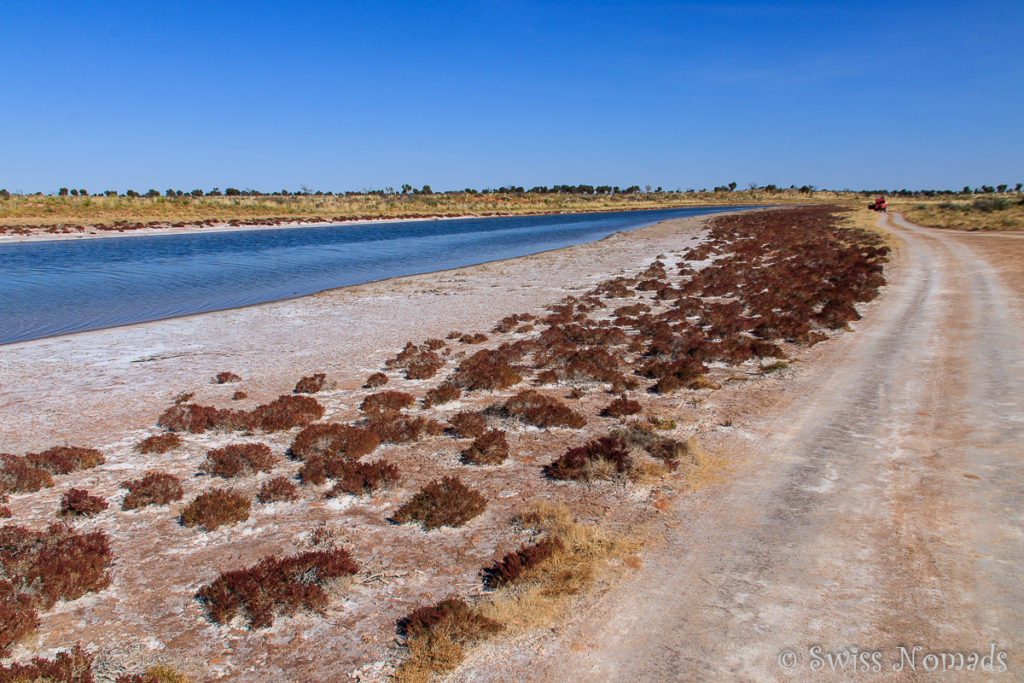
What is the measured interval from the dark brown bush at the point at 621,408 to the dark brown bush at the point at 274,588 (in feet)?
21.7

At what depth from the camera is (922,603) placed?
18.2ft

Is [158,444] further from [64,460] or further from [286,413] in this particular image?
[286,413]

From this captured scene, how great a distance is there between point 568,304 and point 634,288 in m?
6.62

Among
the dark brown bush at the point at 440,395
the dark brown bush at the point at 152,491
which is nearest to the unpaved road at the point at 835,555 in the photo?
the dark brown bush at the point at 152,491

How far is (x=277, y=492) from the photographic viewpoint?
8492 millimetres

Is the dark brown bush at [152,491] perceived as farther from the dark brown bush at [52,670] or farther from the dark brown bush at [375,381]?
the dark brown bush at [375,381]

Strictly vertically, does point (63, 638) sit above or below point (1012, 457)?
below

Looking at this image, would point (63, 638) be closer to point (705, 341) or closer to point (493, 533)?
point (493, 533)

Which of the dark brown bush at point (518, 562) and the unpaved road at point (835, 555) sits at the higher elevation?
the unpaved road at point (835, 555)

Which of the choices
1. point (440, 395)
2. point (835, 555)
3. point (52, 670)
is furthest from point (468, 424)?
point (52, 670)

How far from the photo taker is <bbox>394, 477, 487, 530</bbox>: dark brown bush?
7.71 m

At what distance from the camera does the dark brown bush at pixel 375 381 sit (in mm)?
14248

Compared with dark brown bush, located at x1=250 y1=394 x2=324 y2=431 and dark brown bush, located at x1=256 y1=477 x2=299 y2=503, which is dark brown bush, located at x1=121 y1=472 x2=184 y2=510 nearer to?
dark brown bush, located at x1=256 y1=477 x2=299 y2=503

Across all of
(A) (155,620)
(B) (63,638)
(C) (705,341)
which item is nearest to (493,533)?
(A) (155,620)
